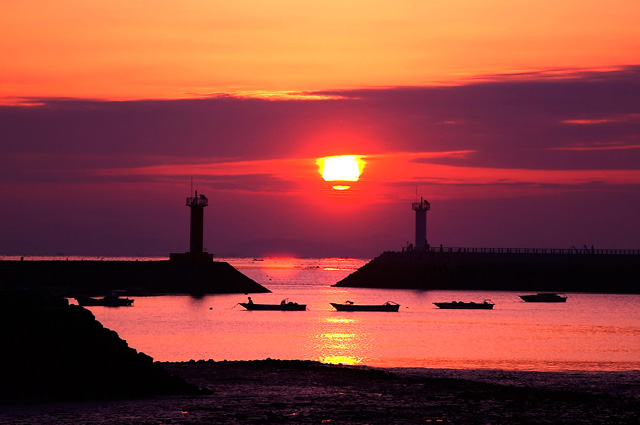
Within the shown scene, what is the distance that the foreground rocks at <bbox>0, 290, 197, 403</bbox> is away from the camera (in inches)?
1158

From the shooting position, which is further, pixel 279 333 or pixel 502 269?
pixel 502 269

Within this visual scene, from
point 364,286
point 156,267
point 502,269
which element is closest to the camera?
point 156,267

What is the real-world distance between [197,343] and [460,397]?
4270 centimetres

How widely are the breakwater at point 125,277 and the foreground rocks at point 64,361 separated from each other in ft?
320

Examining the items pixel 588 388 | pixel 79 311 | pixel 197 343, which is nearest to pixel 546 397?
pixel 588 388

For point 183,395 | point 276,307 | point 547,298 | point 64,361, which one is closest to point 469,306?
point 547,298

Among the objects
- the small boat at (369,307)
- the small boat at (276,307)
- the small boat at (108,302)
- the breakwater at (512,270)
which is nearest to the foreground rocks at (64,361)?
the small boat at (108,302)

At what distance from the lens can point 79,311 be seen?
31.3 m

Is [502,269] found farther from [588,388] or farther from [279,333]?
[588,388]

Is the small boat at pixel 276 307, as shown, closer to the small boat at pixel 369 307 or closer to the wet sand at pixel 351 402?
the small boat at pixel 369 307

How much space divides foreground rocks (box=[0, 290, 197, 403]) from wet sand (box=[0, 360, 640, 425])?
0.69 m

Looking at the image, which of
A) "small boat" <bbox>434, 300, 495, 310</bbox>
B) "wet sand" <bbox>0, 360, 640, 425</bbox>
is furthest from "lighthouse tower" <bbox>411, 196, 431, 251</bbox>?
"wet sand" <bbox>0, 360, 640, 425</bbox>

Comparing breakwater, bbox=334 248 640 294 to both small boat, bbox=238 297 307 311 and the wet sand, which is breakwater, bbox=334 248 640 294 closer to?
small boat, bbox=238 297 307 311

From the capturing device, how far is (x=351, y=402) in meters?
29.6
